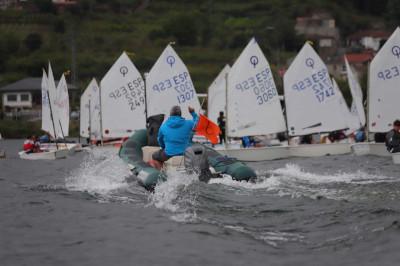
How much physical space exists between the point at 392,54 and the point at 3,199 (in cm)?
1699

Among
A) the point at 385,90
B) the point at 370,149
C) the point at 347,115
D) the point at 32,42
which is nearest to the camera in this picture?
the point at 370,149

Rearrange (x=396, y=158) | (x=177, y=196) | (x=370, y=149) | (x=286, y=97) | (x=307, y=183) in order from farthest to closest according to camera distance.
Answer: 1. (x=286, y=97)
2. (x=370, y=149)
3. (x=396, y=158)
4. (x=307, y=183)
5. (x=177, y=196)

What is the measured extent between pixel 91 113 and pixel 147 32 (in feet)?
207

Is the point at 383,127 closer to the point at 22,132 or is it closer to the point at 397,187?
the point at 397,187

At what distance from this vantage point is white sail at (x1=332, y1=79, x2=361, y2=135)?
3198cm

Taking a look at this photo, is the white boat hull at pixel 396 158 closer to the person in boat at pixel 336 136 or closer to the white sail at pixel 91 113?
the person in boat at pixel 336 136

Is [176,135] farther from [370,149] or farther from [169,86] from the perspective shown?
[169,86]

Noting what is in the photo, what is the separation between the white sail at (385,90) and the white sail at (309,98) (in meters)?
2.07

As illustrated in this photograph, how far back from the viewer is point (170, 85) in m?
33.3

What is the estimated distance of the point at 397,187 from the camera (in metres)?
16.2

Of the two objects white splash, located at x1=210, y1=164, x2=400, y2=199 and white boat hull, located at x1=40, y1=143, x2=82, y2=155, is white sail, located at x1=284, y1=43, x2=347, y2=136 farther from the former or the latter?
white boat hull, located at x1=40, y1=143, x2=82, y2=155

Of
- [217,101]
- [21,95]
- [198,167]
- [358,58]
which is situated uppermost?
[358,58]

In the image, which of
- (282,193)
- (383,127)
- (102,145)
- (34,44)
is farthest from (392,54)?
(34,44)

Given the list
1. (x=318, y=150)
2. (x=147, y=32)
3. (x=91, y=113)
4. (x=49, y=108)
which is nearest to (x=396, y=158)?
(x=318, y=150)
